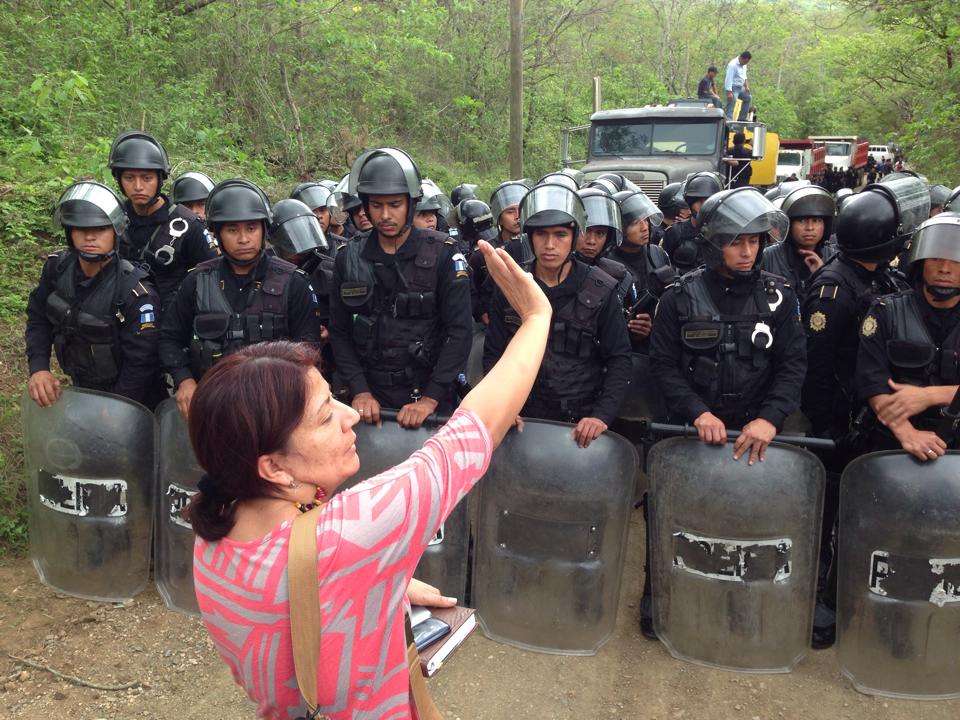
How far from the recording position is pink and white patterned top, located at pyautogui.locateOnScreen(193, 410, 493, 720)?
3.83ft

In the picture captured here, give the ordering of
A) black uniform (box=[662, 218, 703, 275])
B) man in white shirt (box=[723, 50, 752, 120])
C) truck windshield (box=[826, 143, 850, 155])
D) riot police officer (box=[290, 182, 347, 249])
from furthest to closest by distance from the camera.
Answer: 1. truck windshield (box=[826, 143, 850, 155])
2. man in white shirt (box=[723, 50, 752, 120])
3. riot police officer (box=[290, 182, 347, 249])
4. black uniform (box=[662, 218, 703, 275])

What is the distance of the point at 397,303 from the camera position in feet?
13.4

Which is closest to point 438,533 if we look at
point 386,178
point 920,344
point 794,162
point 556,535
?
point 556,535

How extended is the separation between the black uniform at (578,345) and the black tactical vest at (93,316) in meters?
1.97

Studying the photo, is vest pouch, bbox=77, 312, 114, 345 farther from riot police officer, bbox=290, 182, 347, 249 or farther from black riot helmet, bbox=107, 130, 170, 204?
riot police officer, bbox=290, 182, 347, 249

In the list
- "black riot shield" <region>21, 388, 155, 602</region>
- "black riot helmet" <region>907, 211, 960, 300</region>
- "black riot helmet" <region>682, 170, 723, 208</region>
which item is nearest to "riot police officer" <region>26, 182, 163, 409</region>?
"black riot shield" <region>21, 388, 155, 602</region>

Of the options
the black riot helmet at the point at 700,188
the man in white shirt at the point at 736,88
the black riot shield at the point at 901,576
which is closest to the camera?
the black riot shield at the point at 901,576

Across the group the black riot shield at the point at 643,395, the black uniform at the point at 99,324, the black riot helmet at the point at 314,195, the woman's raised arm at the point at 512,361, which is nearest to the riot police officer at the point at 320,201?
the black riot helmet at the point at 314,195

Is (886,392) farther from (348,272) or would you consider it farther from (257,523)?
(257,523)

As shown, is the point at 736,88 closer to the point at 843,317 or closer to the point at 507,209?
the point at 507,209

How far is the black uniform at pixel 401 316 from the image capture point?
407 cm

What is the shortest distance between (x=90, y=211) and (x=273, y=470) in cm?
344

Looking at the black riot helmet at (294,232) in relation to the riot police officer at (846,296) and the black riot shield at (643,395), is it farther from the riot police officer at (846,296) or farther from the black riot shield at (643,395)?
the riot police officer at (846,296)

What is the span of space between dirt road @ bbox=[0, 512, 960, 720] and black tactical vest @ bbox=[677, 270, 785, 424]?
1253 mm
